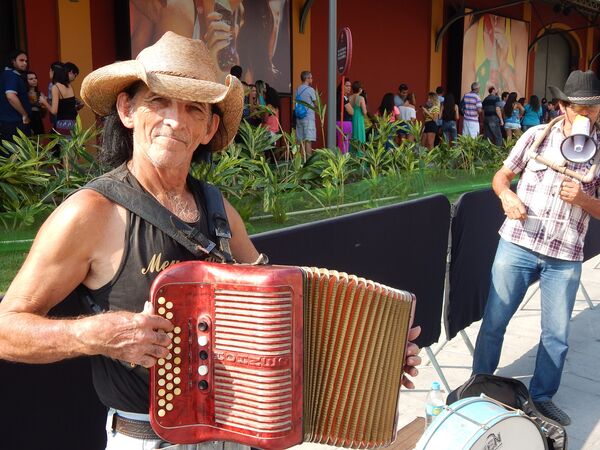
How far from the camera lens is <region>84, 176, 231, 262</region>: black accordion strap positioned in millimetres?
1554

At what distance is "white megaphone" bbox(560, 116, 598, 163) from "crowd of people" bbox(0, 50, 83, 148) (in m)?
5.64

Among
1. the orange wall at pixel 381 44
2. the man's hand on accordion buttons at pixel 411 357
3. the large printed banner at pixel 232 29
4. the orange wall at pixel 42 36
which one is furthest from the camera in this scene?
the orange wall at pixel 381 44

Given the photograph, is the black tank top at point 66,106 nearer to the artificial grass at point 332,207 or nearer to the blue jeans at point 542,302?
the artificial grass at point 332,207

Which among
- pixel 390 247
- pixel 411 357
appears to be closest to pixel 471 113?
pixel 390 247

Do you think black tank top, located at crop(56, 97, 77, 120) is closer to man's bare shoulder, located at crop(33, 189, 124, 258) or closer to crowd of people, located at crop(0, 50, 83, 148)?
crowd of people, located at crop(0, 50, 83, 148)

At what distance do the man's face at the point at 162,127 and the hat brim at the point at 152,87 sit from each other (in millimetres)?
49

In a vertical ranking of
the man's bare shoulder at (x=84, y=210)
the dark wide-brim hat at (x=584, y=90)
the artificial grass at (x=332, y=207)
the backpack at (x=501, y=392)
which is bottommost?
the backpack at (x=501, y=392)

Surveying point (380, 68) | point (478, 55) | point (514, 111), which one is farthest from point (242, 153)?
point (478, 55)

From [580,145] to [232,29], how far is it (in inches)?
352

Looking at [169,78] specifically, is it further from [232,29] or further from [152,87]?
[232,29]

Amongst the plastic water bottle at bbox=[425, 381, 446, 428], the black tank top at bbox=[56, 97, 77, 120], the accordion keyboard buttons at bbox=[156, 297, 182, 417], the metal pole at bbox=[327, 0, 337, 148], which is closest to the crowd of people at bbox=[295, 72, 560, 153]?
the metal pole at bbox=[327, 0, 337, 148]

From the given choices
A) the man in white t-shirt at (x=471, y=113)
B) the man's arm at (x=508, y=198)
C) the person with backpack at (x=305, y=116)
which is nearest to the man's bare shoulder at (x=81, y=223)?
the man's arm at (x=508, y=198)

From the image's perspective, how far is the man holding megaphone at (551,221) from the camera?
334 cm

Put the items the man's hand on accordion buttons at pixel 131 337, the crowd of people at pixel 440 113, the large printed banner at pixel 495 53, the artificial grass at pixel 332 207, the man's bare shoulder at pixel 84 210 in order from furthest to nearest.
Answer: the large printed banner at pixel 495 53 < the crowd of people at pixel 440 113 < the artificial grass at pixel 332 207 < the man's bare shoulder at pixel 84 210 < the man's hand on accordion buttons at pixel 131 337
